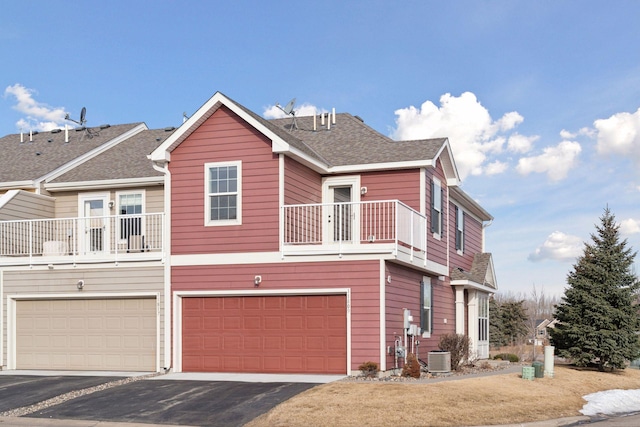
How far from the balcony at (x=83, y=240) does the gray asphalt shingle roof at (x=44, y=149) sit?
7.03 feet

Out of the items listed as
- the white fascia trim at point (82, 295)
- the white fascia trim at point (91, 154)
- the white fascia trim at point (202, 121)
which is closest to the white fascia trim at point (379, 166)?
the white fascia trim at point (202, 121)

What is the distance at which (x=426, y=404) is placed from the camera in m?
15.1

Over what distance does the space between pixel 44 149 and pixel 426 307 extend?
50.7 feet

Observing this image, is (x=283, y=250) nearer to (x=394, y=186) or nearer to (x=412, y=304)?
(x=412, y=304)

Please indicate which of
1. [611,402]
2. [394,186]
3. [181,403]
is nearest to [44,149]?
[394,186]

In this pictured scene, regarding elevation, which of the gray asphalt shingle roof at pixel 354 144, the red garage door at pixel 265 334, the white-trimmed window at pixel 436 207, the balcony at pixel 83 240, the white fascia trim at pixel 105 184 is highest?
the gray asphalt shingle roof at pixel 354 144

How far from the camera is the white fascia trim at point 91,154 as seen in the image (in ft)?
82.5

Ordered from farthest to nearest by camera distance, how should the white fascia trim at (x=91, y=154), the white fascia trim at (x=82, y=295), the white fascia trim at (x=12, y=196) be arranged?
the white fascia trim at (x=91, y=154)
the white fascia trim at (x=12, y=196)
the white fascia trim at (x=82, y=295)

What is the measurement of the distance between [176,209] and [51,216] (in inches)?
237

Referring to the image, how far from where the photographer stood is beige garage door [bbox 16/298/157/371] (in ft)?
70.2

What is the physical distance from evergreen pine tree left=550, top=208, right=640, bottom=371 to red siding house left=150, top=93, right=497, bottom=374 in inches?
225

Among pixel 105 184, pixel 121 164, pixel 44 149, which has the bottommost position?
pixel 105 184

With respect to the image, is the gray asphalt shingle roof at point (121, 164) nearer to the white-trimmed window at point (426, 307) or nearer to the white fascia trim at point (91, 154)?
the white fascia trim at point (91, 154)

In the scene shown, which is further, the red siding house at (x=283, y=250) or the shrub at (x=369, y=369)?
the red siding house at (x=283, y=250)
